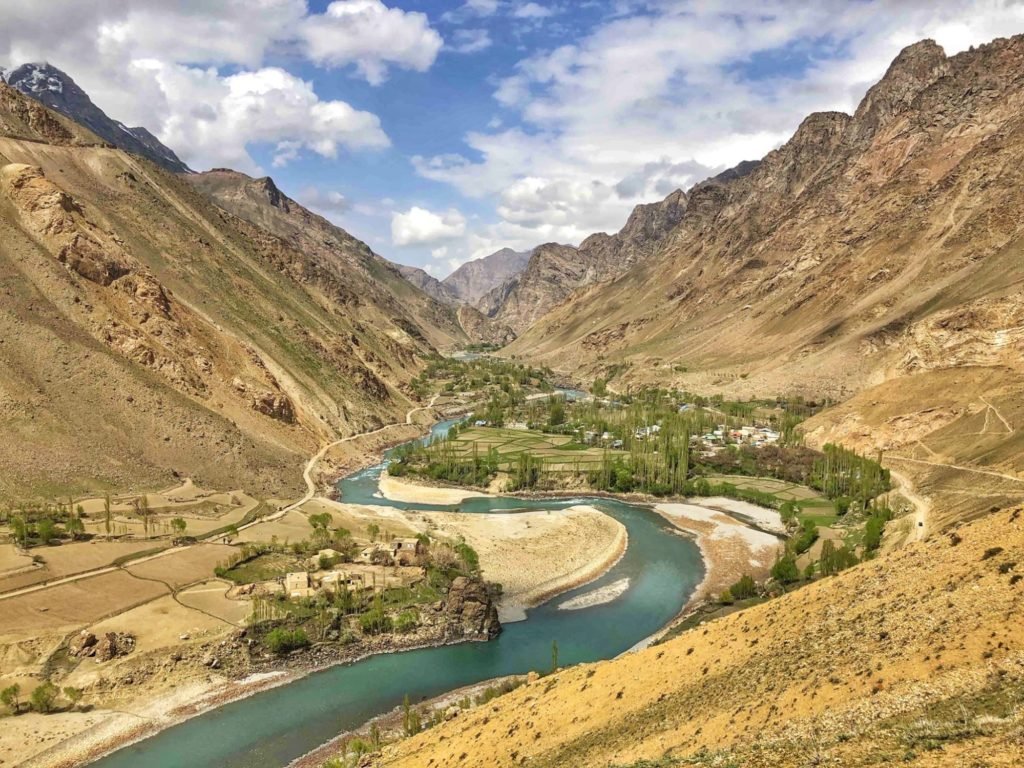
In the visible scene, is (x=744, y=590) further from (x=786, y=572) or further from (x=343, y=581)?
(x=343, y=581)

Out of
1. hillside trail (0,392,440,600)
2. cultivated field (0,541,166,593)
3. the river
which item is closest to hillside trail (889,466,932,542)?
the river

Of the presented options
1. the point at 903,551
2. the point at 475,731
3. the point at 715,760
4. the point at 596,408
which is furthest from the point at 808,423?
the point at 715,760

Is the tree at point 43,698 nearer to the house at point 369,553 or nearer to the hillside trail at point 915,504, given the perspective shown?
the house at point 369,553

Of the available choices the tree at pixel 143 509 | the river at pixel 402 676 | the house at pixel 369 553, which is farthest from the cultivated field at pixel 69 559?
the river at pixel 402 676

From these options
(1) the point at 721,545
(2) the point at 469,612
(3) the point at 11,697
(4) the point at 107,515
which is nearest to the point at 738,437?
(1) the point at 721,545

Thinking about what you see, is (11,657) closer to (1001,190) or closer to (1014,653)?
(1014,653)

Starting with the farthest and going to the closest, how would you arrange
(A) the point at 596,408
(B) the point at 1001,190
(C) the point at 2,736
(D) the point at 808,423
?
(A) the point at 596,408, (B) the point at 1001,190, (D) the point at 808,423, (C) the point at 2,736

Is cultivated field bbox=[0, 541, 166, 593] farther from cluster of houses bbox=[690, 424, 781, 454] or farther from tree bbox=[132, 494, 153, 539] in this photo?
cluster of houses bbox=[690, 424, 781, 454]

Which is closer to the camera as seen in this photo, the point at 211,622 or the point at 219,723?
the point at 219,723
